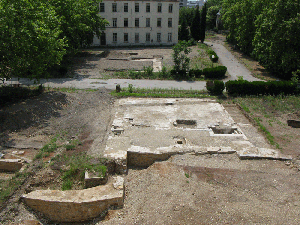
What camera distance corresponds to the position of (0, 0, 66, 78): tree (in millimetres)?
15469

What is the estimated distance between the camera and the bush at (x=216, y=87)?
2088 centimetres

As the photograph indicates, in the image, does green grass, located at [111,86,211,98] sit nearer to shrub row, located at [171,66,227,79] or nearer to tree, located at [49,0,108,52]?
shrub row, located at [171,66,227,79]

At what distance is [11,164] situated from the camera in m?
11.4

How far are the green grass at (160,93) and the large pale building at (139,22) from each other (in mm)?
25025

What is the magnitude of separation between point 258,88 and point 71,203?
16.8m

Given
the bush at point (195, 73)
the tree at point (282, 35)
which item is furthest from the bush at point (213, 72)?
the tree at point (282, 35)

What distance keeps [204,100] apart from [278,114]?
4.94m

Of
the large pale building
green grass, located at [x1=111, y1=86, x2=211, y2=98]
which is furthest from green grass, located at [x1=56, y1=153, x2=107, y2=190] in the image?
the large pale building

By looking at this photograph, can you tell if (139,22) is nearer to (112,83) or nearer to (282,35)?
(112,83)

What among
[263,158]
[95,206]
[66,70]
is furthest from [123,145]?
[66,70]

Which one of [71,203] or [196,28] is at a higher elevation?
[196,28]

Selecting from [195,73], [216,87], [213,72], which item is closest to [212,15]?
[213,72]

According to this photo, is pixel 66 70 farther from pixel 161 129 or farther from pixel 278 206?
pixel 278 206

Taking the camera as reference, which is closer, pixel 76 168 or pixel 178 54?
pixel 76 168
